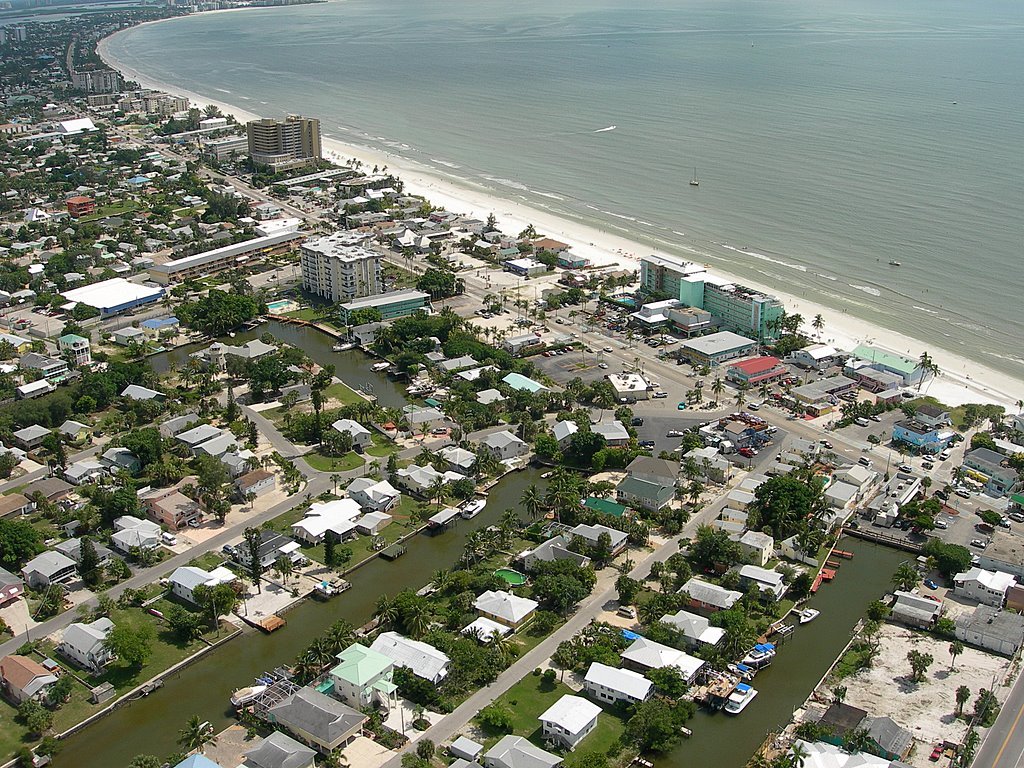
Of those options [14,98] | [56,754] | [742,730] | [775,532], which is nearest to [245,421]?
[56,754]

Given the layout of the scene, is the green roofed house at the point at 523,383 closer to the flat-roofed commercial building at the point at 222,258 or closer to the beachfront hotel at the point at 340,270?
the beachfront hotel at the point at 340,270

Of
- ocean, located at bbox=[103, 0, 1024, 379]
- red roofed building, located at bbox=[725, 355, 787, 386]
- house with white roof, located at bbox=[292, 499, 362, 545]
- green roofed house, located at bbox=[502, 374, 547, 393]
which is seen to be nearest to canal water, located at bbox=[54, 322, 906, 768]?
house with white roof, located at bbox=[292, 499, 362, 545]

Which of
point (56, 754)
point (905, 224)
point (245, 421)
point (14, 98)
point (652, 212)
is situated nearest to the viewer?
point (56, 754)

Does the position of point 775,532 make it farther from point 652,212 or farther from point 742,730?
point 652,212

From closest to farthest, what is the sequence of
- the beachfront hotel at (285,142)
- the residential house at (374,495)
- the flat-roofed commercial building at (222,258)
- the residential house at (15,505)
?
the residential house at (15,505) < the residential house at (374,495) < the flat-roofed commercial building at (222,258) < the beachfront hotel at (285,142)

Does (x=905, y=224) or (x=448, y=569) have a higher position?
(x=905, y=224)

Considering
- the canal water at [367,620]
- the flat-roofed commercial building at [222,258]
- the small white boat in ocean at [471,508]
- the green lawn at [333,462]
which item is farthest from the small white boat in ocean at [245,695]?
the flat-roofed commercial building at [222,258]

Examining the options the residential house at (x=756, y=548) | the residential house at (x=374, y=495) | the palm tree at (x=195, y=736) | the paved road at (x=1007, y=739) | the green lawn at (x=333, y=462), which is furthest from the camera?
the green lawn at (x=333, y=462)

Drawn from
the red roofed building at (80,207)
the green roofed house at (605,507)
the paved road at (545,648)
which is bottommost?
the paved road at (545,648)
